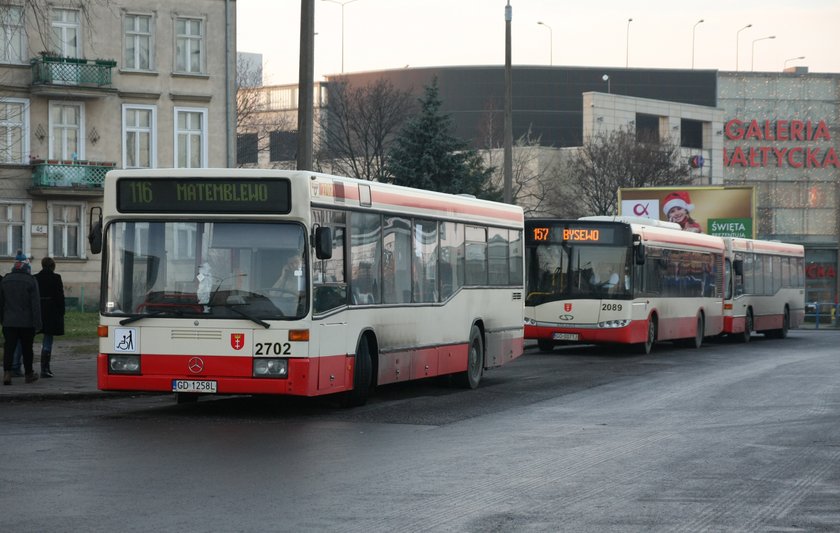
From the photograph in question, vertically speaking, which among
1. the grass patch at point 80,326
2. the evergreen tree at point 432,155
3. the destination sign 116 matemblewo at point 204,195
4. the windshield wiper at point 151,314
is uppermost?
the evergreen tree at point 432,155

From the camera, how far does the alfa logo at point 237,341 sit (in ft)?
49.4

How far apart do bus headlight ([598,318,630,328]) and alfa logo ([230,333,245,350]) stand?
16078mm


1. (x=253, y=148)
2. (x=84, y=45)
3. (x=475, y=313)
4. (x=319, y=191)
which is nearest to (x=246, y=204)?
(x=319, y=191)

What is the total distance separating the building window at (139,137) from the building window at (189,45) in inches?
84.1

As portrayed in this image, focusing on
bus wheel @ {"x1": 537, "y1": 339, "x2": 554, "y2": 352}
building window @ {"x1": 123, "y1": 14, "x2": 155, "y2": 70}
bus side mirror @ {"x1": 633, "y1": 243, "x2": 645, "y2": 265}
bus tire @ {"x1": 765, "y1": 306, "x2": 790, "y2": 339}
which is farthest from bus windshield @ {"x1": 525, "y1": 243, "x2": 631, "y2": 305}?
building window @ {"x1": 123, "y1": 14, "x2": 155, "y2": 70}

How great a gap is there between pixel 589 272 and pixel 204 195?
1600 cm

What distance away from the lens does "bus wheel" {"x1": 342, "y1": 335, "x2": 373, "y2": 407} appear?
16547 mm

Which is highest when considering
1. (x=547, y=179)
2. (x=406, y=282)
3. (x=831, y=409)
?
(x=547, y=179)

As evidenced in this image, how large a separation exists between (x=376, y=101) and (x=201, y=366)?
5624 cm

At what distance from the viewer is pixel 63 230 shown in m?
51.9

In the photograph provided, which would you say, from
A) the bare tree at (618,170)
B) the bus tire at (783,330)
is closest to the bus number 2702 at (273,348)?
the bus tire at (783,330)

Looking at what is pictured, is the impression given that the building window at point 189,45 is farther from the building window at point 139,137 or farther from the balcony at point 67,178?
the balcony at point 67,178

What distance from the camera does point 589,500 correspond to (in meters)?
9.79

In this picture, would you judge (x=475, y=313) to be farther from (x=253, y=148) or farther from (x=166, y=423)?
(x=253, y=148)
